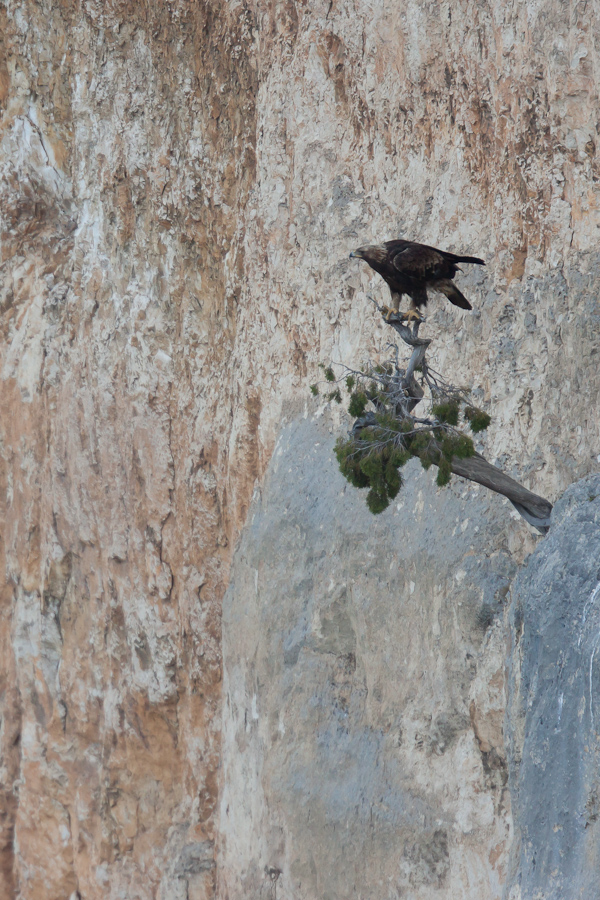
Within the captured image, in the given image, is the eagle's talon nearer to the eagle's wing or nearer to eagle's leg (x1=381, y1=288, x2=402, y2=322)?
eagle's leg (x1=381, y1=288, x2=402, y2=322)

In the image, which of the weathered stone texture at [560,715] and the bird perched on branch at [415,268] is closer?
the weathered stone texture at [560,715]

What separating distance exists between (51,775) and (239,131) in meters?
8.67

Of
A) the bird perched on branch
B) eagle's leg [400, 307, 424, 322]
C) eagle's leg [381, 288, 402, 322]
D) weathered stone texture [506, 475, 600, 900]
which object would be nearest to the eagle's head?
the bird perched on branch

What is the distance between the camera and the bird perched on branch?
5.25 meters

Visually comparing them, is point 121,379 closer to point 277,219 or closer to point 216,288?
point 216,288

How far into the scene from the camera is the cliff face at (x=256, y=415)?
666 cm

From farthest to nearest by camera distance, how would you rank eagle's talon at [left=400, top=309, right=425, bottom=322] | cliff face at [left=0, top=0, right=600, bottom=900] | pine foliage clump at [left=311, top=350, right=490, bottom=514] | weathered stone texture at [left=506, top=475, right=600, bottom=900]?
cliff face at [left=0, top=0, right=600, bottom=900]
eagle's talon at [left=400, top=309, right=425, bottom=322]
pine foliage clump at [left=311, top=350, right=490, bottom=514]
weathered stone texture at [left=506, top=475, right=600, bottom=900]

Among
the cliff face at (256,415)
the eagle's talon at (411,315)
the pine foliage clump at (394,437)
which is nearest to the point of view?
the pine foliage clump at (394,437)

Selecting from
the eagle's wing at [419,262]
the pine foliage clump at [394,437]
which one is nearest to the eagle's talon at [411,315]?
the eagle's wing at [419,262]

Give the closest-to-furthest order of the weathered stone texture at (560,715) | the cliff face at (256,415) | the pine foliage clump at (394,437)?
the weathered stone texture at (560,715) → the pine foliage clump at (394,437) → the cliff face at (256,415)

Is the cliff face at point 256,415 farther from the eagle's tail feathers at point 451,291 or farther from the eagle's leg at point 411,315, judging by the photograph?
the eagle's leg at point 411,315

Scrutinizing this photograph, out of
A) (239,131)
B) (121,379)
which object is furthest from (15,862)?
(239,131)

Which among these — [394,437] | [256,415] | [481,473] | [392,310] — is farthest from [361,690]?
[392,310]

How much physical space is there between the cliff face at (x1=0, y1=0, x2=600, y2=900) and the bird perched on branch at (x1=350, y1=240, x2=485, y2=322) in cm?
131
